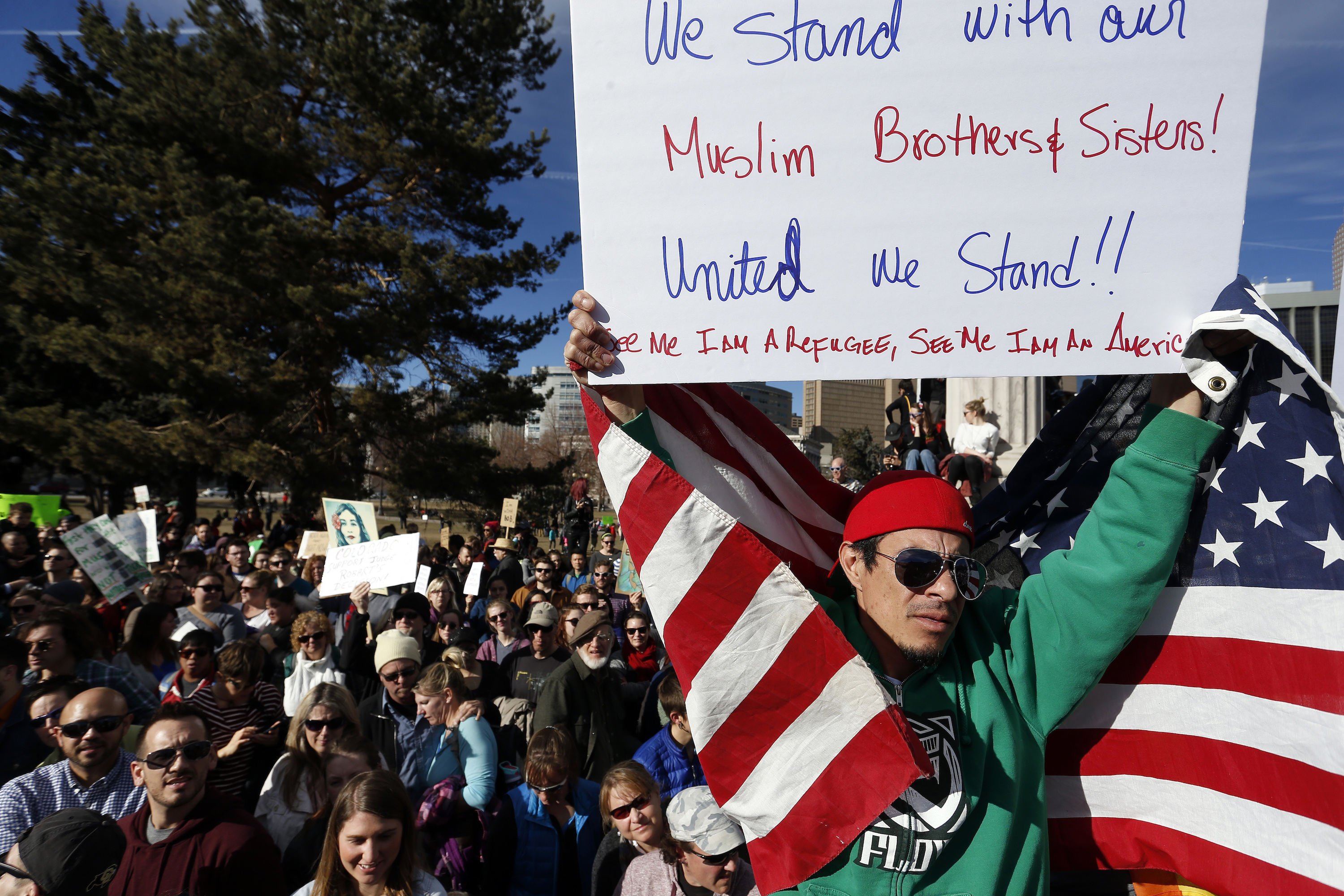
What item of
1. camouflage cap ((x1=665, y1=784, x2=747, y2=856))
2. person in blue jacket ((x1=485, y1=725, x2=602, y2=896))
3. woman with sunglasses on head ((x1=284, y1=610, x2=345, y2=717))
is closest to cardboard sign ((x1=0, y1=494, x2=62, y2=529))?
woman with sunglasses on head ((x1=284, y1=610, x2=345, y2=717))

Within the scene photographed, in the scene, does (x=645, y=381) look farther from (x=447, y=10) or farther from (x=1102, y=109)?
(x=447, y=10)

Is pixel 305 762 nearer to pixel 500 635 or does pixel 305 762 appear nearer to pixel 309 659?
pixel 309 659

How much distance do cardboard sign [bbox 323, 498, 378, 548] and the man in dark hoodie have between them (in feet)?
17.0

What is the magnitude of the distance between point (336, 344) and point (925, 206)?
20.4 meters

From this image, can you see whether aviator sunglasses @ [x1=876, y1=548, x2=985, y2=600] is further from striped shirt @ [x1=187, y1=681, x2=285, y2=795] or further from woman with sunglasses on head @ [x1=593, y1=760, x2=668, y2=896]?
striped shirt @ [x1=187, y1=681, x2=285, y2=795]

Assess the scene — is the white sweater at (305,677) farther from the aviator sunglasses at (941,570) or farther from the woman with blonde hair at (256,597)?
the aviator sunglasses at (941,570)

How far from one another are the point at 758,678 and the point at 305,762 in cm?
284

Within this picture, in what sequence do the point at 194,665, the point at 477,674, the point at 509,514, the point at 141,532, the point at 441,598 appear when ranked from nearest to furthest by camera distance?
1. the point at 194,665
2. the point at 477,674
3. the point at 441,598
4. the point at 141,532
5. the point at 509,514

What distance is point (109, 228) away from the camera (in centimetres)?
2114

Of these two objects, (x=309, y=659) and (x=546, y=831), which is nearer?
(x=546, y=831)

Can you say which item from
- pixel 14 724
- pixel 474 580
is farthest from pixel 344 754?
pixel 474 580

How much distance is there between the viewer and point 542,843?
12.6ft

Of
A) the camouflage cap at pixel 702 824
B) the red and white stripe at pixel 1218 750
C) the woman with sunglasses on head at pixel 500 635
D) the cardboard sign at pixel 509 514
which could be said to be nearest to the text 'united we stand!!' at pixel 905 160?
the red and white stripe at pixel 1218 750

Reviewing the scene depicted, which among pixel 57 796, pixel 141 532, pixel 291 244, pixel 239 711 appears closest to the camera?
pixel 57 796
